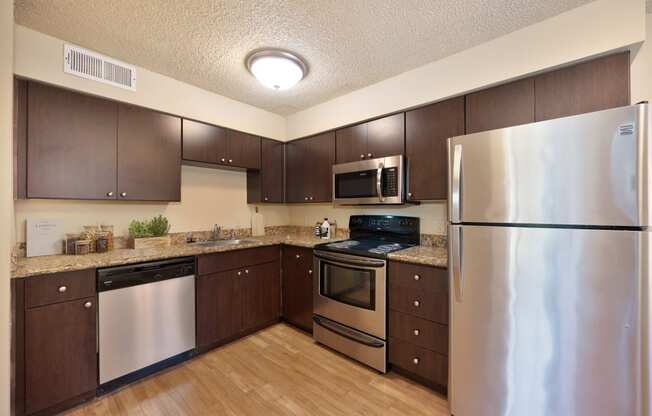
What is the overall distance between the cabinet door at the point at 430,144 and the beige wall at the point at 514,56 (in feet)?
0.35

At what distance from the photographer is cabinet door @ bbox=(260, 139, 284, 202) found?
3180 millimetres

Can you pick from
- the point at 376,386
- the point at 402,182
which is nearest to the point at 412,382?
the point at 376,386

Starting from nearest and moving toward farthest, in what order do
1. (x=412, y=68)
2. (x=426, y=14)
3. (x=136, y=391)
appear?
(x=426, y=14) < (x=136, y=391) < (x=412, y=68)

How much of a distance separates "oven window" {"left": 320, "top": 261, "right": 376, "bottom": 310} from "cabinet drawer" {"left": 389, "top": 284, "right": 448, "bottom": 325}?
17 cm

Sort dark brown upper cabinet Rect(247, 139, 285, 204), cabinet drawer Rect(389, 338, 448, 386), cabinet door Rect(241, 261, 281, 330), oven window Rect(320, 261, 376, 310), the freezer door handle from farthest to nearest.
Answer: dark brown upper cabinet Rect(247, 139, 285, 204)
cabinet door Rect(241, 261, 281, 330)
oven window Rect(320, 261, 376, 310)
cabinet drawer Rect(389, 338, 448, 386)
the freezer door handle

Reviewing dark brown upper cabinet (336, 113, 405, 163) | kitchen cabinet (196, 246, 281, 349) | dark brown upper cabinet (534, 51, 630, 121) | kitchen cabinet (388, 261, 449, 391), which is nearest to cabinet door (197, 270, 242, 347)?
kitchen cabinet (196, 246, 281, 349)

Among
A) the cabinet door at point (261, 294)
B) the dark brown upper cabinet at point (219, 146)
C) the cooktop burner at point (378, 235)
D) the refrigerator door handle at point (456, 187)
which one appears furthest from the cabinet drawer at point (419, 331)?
the dark brown upper cabinet at point (219, 146)

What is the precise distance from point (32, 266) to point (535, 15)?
11.4 feet

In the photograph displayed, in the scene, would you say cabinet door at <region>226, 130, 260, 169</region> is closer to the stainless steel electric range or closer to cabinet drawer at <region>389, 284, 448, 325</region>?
the stainless steel electric range

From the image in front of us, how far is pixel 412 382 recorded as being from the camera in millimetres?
1974

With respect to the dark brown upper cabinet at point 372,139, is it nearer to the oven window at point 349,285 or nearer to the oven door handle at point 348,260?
the oven door handle at point 348,260

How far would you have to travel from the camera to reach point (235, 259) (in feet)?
8.20

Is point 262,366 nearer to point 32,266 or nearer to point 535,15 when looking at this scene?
point 32,266

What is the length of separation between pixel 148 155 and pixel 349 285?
2.07 meters
